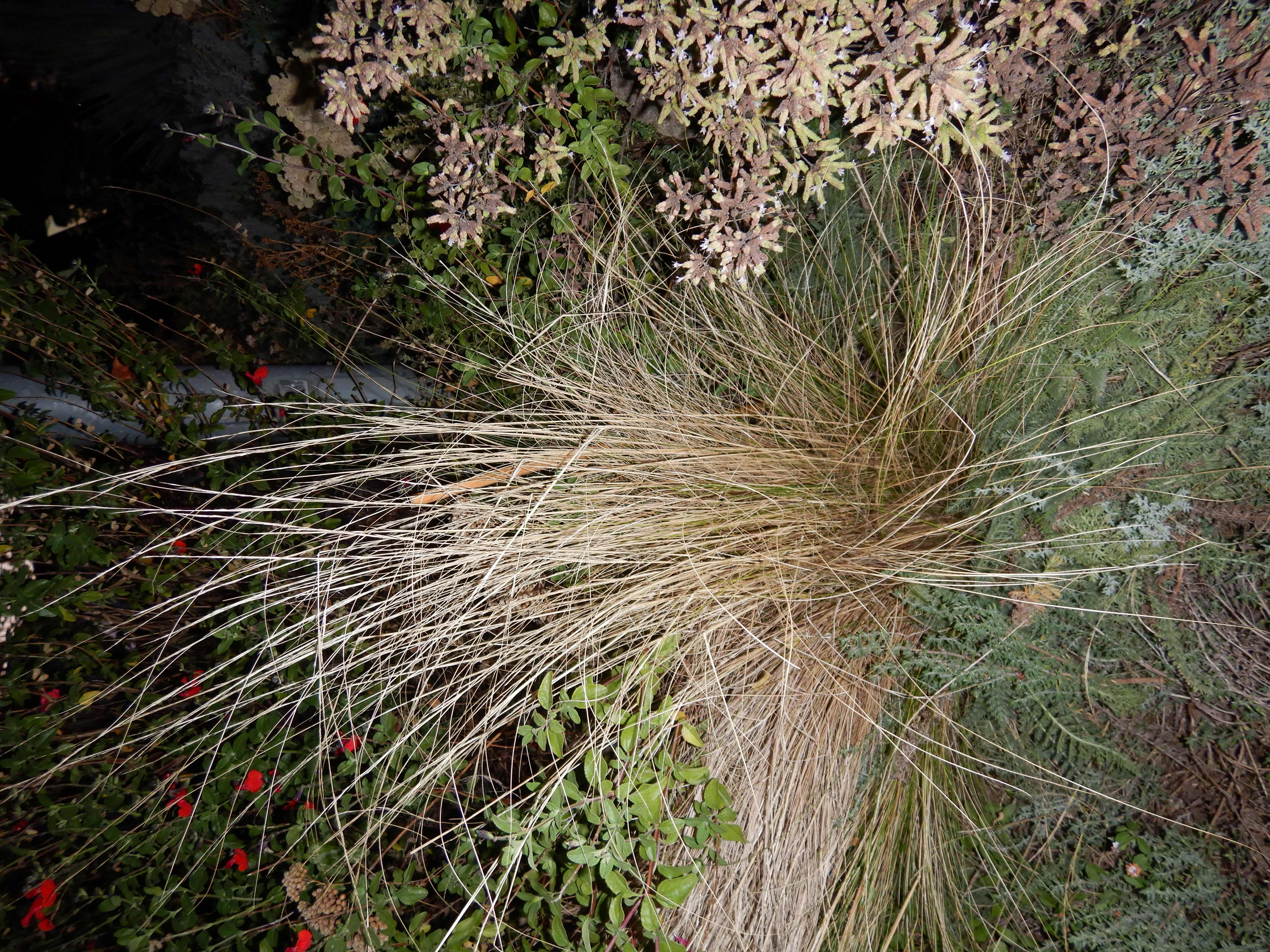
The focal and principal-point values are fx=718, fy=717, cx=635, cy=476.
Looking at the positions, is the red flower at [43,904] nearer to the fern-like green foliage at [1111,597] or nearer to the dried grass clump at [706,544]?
the dried grass clump at [706,544]

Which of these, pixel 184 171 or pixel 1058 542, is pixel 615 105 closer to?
pixel 1058 542

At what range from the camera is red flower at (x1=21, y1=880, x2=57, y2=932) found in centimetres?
134

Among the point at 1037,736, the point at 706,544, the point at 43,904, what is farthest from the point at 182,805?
the point at 1037,736

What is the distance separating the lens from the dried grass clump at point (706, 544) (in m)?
1.43

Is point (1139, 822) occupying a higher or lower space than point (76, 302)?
lower

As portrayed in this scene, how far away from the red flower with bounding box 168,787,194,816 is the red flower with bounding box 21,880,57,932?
0.21 metres

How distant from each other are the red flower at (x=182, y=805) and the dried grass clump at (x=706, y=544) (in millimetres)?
123

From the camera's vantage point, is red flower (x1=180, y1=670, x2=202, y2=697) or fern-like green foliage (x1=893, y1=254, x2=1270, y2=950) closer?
fern-like green foliage (x1=893, y1=254, x2=1270, y2=950)

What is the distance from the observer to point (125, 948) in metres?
1.42

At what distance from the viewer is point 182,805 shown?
153cm

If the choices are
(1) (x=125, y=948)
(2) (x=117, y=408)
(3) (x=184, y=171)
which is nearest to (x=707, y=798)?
(1) (x=125, y=948)

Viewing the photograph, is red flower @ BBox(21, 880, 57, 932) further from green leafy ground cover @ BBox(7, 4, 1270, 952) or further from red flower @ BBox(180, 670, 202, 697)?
red flower @ BBox(180, 670, 202, 697)

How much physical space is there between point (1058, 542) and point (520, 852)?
1198mm

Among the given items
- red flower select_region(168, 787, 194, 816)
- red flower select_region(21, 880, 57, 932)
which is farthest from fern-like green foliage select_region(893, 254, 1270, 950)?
red flower select_region(21, 880, 57, 932)
